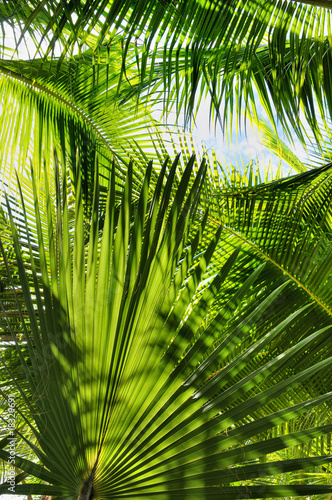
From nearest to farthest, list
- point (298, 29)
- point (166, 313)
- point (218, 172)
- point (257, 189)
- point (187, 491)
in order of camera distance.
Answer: point (187, 491)
point (166, 313)
point (298, 29)
point (257, 189)
point (218, 172)

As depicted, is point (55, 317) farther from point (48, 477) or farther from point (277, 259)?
point (277, 259)

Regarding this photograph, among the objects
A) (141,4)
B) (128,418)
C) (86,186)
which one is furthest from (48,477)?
(86,186)

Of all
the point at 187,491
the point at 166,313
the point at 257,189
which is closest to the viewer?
the point at 187,491

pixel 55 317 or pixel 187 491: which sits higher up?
pixel 55 317

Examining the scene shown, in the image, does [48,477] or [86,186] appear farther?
[86,186]

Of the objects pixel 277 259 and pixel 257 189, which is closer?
pixel 277 259

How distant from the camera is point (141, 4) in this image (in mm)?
1117

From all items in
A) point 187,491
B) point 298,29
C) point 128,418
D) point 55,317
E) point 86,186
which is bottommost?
point 187,491

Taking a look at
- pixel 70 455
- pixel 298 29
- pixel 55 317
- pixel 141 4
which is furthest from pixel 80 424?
pixel 298 29

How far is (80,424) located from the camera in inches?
23.2

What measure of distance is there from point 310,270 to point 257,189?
1.53 ft

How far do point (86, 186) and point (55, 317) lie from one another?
4.81ft

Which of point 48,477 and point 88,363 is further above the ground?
point 88,363

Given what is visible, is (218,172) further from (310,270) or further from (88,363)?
(88,363)
